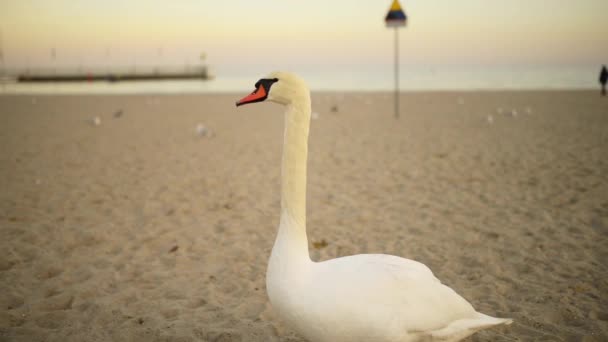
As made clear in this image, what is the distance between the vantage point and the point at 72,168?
8.67 metres

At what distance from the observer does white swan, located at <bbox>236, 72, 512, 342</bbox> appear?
2.17m

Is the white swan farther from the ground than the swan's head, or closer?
closer

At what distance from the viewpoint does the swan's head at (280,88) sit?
2.34 metres

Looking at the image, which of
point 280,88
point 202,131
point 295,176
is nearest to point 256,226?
point 295,176

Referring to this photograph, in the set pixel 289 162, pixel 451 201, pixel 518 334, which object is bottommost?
pixel 518 334

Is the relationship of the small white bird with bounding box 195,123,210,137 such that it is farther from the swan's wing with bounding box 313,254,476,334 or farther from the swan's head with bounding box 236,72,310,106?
the swan's wing with bounding box 313,254,476,334

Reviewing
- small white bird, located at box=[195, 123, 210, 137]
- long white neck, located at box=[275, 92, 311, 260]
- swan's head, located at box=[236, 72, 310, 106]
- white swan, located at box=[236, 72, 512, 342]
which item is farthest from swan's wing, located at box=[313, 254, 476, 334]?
small white bird, located at box=[195, 123, 210, 137]

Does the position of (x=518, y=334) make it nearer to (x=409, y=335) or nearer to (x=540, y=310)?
(x=540, y=310)

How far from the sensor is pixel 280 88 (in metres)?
2.35

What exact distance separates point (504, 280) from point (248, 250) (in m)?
2.66

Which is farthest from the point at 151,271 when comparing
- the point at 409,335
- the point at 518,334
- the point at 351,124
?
the point at 351,124

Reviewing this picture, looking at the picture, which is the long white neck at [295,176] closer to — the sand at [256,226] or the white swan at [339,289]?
the white swan at [339,289]

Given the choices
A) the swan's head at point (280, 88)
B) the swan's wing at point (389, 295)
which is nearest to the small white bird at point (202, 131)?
the swan's head at point (280, 88)

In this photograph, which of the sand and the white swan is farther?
the sand
